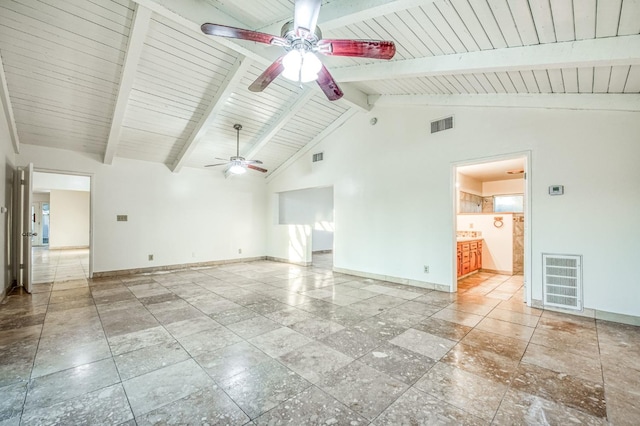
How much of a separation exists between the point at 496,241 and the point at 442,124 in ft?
11.8

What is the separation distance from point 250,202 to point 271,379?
6.83 m

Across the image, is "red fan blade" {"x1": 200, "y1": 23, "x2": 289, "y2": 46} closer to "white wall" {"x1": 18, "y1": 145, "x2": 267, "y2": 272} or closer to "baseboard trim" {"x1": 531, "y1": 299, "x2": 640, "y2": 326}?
"baseboard trim" {"x1": 531, "y1": 299, "x2": 640, "y2": 326}

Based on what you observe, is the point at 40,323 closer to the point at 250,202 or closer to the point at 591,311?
the point at 250,202

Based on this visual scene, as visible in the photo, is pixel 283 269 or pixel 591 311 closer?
pixel 591 311

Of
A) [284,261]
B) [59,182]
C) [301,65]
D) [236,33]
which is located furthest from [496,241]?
[59,182]

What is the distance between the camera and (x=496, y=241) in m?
6.75

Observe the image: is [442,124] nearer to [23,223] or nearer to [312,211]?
[312,211]

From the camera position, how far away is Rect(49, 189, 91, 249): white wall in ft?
38.1

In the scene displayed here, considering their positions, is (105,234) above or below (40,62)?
below

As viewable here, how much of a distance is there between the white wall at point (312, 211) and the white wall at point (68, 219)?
8758 mm

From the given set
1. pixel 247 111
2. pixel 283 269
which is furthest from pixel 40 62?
pixel 283 269

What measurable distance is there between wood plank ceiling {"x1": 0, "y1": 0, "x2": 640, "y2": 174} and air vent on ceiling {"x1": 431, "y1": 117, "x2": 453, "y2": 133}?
1.00 feet

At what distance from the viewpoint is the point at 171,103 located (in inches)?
193

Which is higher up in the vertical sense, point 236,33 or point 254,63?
point 254,63
